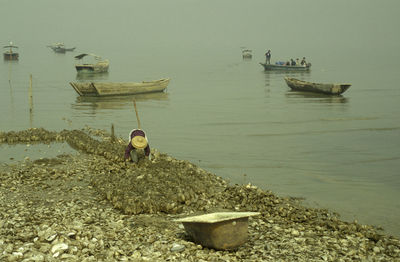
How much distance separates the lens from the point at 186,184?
1295cm

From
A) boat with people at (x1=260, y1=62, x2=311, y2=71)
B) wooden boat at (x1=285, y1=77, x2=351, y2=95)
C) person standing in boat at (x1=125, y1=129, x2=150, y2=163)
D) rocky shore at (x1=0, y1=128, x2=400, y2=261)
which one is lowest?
rocky shore at (x1=0, y1=128, x2=400, y2=261)

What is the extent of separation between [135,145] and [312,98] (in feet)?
97.8

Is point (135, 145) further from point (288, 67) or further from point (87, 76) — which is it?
point (87, 76)

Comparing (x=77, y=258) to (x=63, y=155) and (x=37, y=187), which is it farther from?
(x=63, y=155)

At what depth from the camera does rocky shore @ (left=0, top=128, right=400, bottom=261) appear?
27.6ft

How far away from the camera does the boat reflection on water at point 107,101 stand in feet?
114

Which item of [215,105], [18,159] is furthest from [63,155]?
[215,105]

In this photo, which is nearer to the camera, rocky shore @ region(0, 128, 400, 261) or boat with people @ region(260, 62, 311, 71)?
rocky shore @ region(0, 128, 400, 261)

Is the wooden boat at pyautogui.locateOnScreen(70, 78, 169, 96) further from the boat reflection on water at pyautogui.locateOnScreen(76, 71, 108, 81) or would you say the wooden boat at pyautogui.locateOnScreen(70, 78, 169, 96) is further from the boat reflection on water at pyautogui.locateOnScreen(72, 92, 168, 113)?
the boat reflection on water at pyautogui.locateOnScreen(76, 71, 108, 81)

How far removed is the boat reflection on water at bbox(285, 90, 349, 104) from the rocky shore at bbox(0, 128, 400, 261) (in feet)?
87.9

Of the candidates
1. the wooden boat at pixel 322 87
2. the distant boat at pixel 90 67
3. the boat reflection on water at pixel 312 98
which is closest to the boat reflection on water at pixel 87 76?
the distant boat at pixel 90 67

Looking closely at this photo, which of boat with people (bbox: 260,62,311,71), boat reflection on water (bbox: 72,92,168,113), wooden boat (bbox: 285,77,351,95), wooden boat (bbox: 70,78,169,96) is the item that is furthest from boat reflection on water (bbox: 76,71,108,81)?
wooden boat (bbox: 285,77,351,95)

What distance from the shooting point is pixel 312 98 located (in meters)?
41.3

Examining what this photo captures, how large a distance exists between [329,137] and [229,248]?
17190 mm
